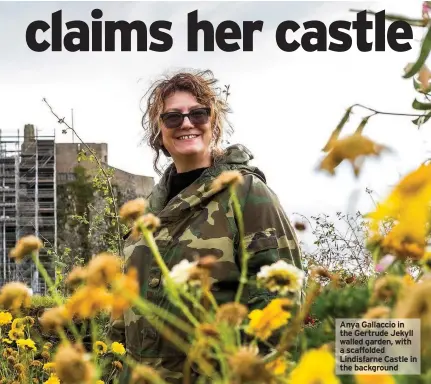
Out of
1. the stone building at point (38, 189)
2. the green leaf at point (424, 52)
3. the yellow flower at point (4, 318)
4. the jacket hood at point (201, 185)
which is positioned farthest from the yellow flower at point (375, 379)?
the stone building at point (38, 189)

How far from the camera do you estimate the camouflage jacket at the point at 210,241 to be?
157 cm

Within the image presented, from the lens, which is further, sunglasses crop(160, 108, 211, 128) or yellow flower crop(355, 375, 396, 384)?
sunglasses crop(160, 108, 211, 128)

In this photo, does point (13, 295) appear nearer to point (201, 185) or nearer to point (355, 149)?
point (355, 149)

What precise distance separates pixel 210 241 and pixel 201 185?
20 centimetres

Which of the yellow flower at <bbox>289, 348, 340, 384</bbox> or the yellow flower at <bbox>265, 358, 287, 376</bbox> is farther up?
the yellow flower at <bbox>289, 348, 340, 384</bbox>

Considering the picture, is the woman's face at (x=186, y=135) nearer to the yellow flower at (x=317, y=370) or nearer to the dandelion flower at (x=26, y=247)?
the dandelion flower at (x=26, y=247)

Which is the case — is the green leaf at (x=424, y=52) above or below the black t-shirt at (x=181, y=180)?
above

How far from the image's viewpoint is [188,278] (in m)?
0.44

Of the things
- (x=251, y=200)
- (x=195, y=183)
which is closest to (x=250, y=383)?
(x=251, y=200)

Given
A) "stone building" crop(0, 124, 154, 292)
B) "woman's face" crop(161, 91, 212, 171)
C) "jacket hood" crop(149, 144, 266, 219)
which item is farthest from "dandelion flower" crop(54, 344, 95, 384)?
"stone building" crop(0, 124, 154, 292)

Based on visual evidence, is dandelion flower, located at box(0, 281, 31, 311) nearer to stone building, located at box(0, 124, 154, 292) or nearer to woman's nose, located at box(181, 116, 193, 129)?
woman's nose, located at box(181, 116, 193, 129)

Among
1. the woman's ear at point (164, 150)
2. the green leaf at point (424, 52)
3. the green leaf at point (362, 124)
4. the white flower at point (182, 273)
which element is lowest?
the white flower at point (182, 273)

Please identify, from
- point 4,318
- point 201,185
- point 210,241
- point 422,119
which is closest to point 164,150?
point 201,185

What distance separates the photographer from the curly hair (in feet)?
6.31
